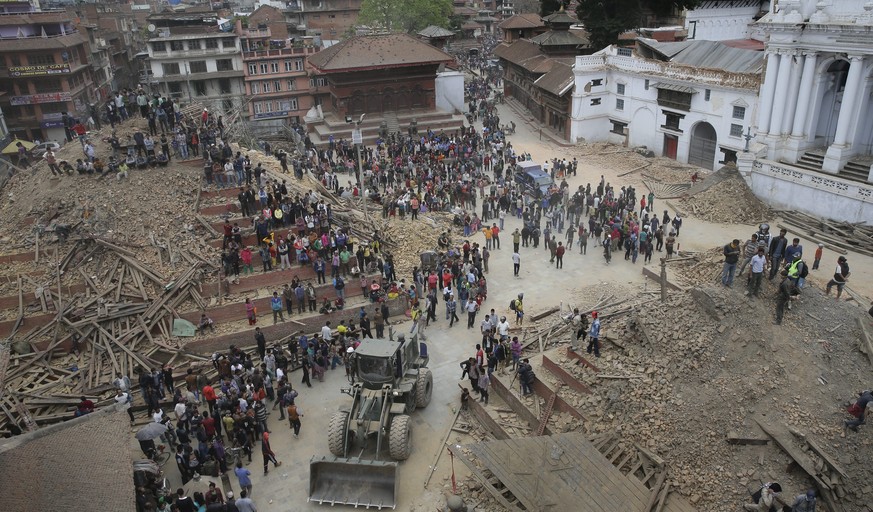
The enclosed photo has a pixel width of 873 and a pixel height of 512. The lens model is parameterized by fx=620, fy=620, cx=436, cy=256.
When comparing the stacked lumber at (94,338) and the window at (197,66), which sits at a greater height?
the window at (197,66)

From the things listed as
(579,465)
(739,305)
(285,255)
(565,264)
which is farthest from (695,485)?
(285,255)

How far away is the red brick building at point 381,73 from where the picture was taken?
159 ft

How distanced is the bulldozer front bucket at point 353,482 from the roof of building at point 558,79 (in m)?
37.1

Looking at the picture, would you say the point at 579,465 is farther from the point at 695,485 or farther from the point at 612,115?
the point at 612,115

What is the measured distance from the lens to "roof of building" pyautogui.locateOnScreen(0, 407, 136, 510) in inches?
424

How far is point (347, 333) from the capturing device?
20.9 m

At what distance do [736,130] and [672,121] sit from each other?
4.95 metres

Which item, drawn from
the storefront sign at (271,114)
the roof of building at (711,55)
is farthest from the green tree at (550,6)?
the storefront sign at (271,114)

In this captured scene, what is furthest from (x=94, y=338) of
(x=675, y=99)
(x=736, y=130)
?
(x=675, y=99)

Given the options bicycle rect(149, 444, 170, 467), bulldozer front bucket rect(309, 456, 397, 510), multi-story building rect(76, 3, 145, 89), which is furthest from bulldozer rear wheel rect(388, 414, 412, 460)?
multi-story building rect(76, 3, 145, 89)

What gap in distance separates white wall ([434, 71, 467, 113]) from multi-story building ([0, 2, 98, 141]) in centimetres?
3013

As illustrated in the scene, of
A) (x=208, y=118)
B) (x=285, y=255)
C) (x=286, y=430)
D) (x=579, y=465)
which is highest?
(x=208, y=118)

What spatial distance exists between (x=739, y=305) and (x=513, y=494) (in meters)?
8.46

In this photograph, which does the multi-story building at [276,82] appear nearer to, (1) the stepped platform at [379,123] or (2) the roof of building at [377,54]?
(2) the roof of building at [377,54]
